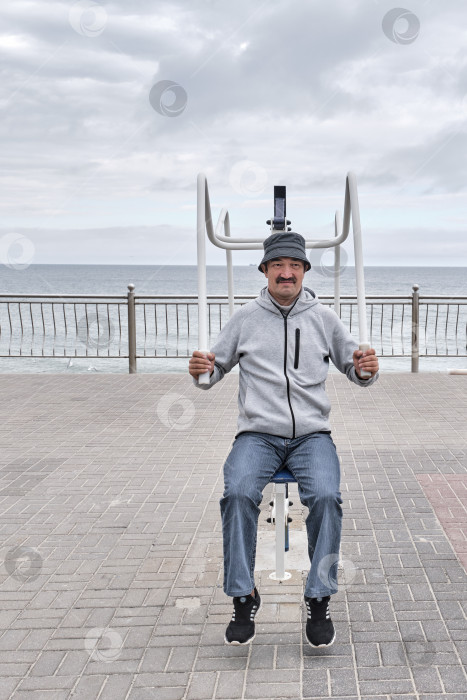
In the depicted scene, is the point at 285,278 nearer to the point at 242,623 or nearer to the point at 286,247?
the point at 286,247

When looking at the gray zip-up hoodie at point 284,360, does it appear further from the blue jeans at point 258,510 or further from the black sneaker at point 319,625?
the black sneaker at point 319,625

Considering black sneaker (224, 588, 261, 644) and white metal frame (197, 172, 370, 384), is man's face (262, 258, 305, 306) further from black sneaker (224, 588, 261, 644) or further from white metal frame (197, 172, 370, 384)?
black sneaker (224, 588, 261, 644)

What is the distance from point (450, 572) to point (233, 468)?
1.42m

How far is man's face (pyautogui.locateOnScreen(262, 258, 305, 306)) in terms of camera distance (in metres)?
3.20

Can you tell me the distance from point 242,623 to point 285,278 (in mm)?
1526

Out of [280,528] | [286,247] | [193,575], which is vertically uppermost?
[286,247]

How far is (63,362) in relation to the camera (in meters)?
21.6

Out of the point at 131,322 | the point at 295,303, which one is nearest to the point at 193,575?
the point at 295,303

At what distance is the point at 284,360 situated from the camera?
319 cm

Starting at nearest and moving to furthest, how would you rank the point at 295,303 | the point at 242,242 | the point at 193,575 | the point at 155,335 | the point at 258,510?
the point at 258,510 → the point at 295,303 → the point at 193,575 → the point at 242,242 → the point at 155,335

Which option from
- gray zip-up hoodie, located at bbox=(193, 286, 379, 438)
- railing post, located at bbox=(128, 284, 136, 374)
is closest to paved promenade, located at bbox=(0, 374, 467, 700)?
gray zip-up hoodie, located at bbox=(193, 286, 379, 438)

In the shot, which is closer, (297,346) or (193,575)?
(297,346)

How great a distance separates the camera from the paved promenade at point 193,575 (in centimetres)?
270

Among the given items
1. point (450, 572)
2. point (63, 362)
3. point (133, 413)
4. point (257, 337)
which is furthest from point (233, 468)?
point (63, 362)
